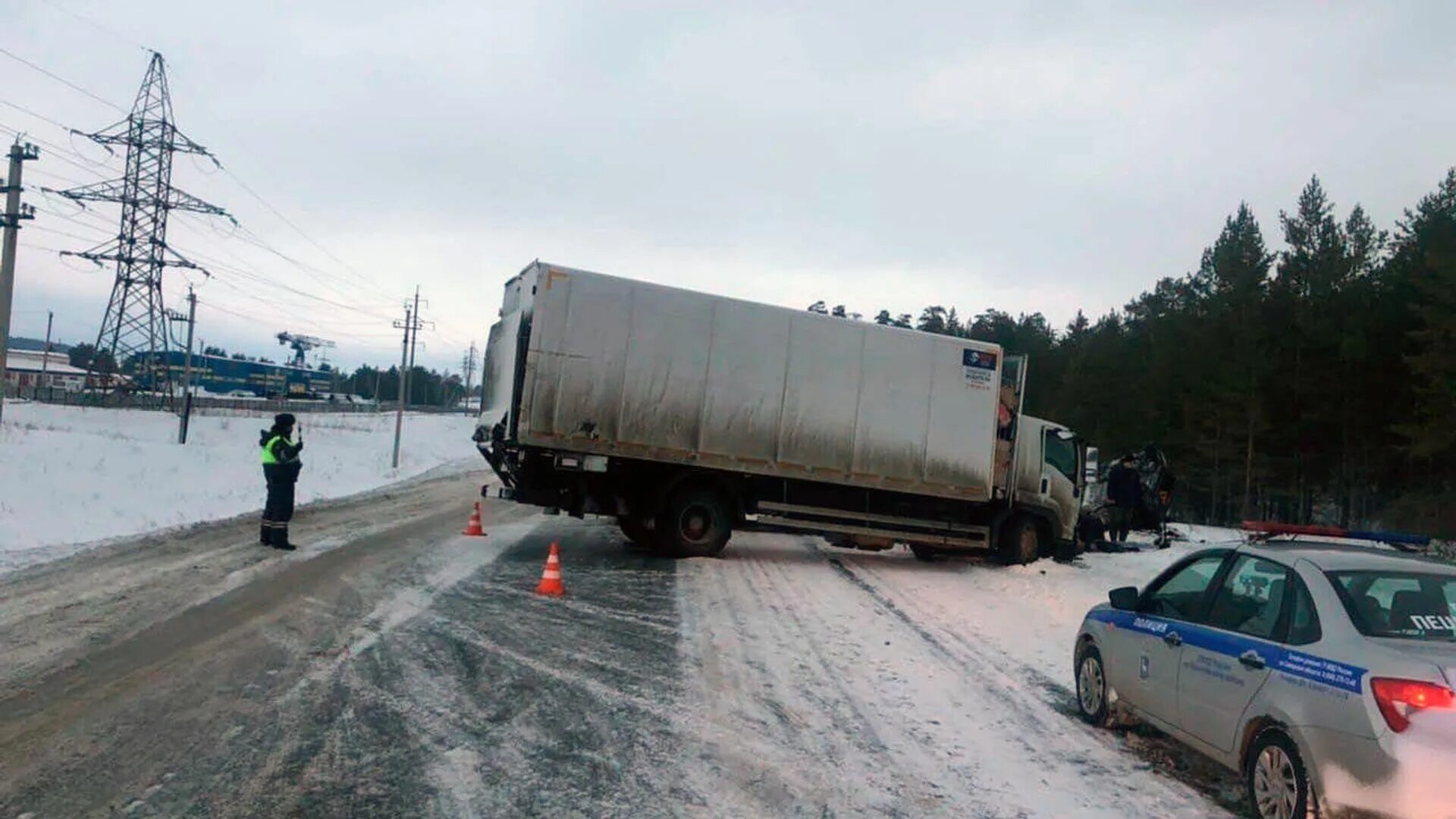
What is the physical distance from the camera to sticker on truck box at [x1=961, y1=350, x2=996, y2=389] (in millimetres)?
15000

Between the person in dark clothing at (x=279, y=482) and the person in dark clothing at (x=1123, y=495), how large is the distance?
15.9m

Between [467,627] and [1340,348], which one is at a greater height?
[1340,348]

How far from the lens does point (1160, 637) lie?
5.80m

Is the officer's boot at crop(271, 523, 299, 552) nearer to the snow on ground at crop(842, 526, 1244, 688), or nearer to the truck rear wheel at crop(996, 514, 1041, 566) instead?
the snow on ground at crop(842, 526, 1244, 688)

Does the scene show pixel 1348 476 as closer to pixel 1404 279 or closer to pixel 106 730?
pixel 1404 279

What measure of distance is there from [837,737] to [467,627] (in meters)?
4.03

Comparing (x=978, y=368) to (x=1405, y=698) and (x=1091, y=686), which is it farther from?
(x=1405, y=698)

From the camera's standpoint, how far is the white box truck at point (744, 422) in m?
13.3

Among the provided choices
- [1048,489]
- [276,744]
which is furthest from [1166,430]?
[276,744]

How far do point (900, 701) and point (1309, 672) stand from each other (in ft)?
10.0

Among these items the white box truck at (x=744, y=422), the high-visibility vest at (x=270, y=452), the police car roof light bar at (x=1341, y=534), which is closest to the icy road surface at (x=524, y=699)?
the high-visibility vest at (x=270, y=452)

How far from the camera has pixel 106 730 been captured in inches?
216

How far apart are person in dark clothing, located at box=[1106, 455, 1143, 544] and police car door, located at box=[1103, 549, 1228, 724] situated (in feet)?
49.1

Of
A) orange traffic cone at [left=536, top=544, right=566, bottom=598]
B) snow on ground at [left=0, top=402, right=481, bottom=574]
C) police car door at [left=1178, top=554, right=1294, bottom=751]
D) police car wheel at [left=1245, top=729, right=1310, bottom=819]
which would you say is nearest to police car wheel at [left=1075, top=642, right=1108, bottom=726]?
police car door at [left=1178, top=554, right=1294, bottom=751]
